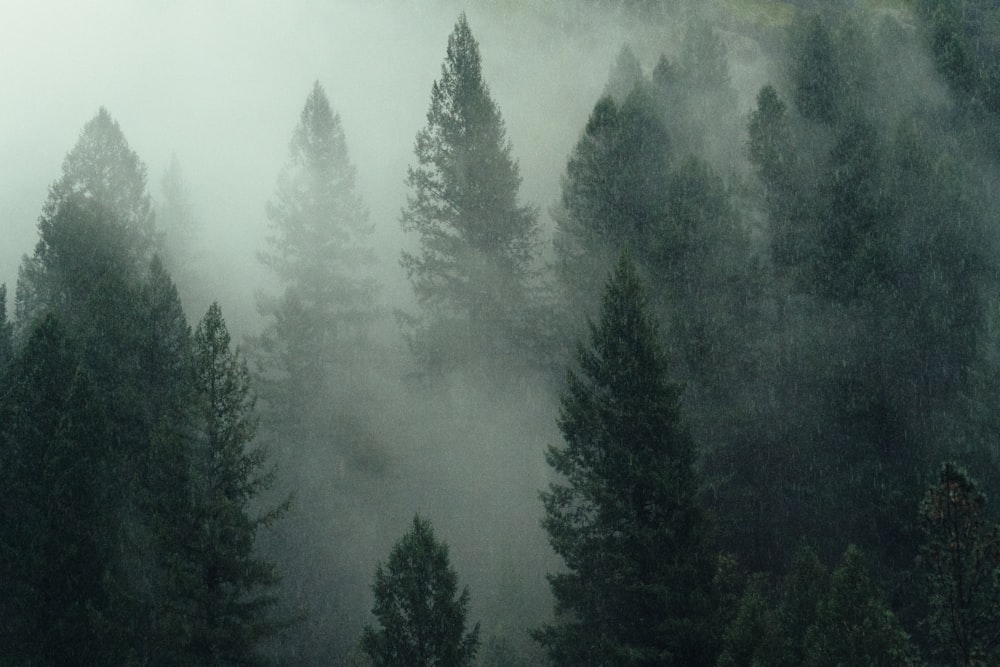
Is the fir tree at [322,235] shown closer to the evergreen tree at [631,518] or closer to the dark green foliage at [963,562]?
the evergreen tree at [631,518]

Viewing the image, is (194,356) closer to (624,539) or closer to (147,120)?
(624,539)

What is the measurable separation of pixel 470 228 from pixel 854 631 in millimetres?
22065

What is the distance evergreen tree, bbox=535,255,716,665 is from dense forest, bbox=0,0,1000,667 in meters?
0.09

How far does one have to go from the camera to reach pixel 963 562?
13.8m

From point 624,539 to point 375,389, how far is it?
19.8 metres

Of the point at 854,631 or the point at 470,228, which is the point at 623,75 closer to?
the point at 470,228

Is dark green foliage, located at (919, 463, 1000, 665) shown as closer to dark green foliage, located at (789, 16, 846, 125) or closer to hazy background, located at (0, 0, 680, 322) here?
dark green foliage, located at (789, 16, 846, 125)

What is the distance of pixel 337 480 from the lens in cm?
3378

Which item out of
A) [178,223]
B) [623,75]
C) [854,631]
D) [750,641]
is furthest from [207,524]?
[178,223]

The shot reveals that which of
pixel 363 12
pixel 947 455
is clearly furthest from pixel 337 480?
pixel 363 12

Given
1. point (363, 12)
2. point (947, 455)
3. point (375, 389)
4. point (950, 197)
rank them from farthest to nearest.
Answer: point (363, 12) < point (375, 389) < point (950, 197) < point (947, 455)

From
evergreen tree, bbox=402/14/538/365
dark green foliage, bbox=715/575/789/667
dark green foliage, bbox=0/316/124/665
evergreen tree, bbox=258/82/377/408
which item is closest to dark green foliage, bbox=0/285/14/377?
dark green foliage, bbox=0/316/124/665

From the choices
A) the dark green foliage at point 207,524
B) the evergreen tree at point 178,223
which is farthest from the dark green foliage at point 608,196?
the evergreen tree at point 178,223

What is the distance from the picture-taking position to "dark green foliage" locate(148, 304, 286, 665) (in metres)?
19.1
